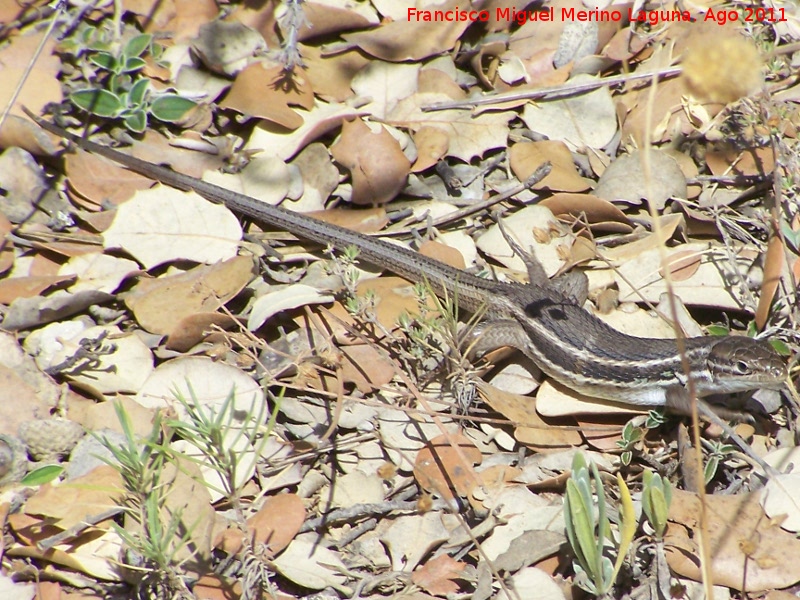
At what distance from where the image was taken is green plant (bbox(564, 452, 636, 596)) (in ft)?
8.65

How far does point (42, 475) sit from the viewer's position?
3.10 meters

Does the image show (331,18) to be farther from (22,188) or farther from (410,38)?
(22,188)

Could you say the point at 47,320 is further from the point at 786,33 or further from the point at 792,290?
the point at 786,33

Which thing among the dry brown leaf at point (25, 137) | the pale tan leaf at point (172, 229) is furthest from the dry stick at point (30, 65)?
the pale tan leaf at point (172, 229)

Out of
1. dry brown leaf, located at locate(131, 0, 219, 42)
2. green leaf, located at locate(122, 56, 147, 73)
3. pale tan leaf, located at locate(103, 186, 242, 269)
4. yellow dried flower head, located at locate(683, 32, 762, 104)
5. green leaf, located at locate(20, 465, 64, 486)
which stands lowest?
green leaf, located at locate(20, 465, 64, 486)

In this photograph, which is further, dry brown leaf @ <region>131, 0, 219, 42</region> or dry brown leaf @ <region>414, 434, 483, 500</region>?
dry brown leaf @ <region>131, 0, 219, 42</region>

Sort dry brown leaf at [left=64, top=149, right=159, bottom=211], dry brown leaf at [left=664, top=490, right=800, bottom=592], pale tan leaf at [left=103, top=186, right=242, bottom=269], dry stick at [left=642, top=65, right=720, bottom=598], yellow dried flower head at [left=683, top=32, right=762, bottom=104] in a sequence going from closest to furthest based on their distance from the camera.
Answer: dry stick at [left=642, top=65, right=720, bottom=598] < yellow dried flower head at [left=683, top=32, right=762, bottom=104] < dry brown leaf at [left=664, top=490, right=800, bottom=592] < pale tan leaf at [left=103, top=186, right=242, bottom=269] < dry brown leaf at [left=64, top=149, right=159, bottom=211]

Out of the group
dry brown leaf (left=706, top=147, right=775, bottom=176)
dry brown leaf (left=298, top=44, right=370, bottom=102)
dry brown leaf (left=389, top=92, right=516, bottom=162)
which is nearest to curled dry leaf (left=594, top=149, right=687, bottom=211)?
dry brown leaf (left=706, top=147, right=775, bottom=176)

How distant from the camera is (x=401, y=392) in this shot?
11.8ft

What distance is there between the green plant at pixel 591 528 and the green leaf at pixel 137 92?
3085 mm

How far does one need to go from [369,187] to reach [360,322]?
84 cm

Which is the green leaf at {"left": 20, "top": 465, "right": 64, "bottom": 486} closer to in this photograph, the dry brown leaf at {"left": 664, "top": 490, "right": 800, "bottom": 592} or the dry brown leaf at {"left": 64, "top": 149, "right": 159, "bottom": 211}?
the dry brown leaf at {"left": 64, "top": 149, "right": 159, "bottom": 211}

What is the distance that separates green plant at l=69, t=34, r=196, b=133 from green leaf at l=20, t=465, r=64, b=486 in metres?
2.00

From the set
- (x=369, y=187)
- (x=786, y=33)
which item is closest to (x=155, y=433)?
(x=369, y=187)
